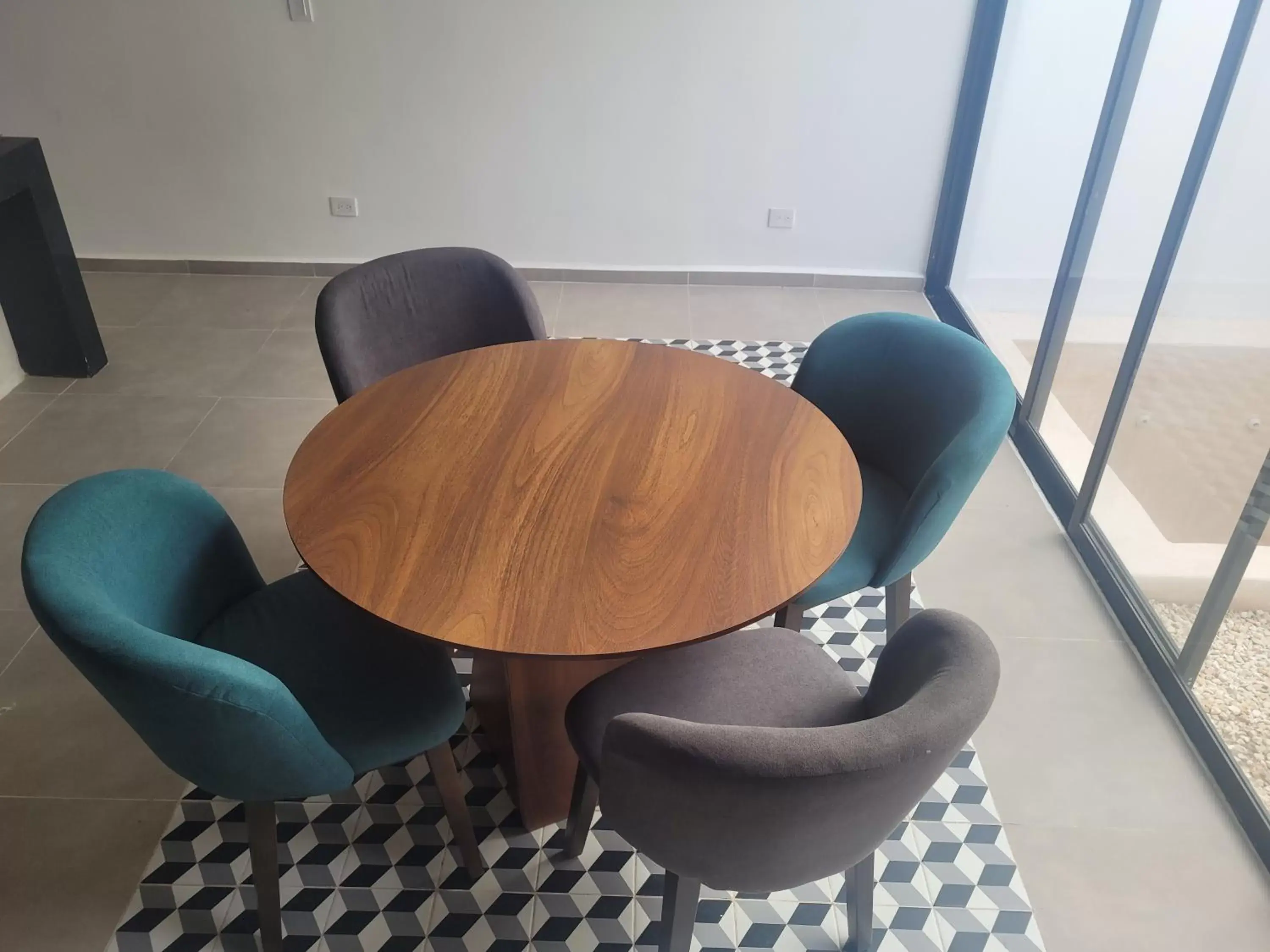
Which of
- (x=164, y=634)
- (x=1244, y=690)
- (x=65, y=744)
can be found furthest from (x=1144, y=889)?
(x=65, y=744)

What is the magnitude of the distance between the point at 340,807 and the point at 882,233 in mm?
3316

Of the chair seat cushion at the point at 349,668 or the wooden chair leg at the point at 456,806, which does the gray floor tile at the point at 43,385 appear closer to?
the chair seat cushion at the point at 349,668

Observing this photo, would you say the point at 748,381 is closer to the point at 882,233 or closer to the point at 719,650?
the point at 719,650

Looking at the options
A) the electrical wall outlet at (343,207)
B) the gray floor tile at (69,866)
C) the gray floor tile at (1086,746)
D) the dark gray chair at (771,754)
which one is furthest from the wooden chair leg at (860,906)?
the electrical wall outlet at (343,207)

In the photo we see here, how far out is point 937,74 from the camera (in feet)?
12.5

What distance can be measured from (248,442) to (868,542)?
2158 millimetres

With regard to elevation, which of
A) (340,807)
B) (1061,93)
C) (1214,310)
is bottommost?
(340,807)

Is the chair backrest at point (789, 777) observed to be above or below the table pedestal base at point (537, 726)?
above

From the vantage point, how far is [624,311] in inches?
159

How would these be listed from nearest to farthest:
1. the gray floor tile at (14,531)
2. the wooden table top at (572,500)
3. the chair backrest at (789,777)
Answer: the chair backrest at (789,777)
the wooden table top at (572,500)
the gray floor tile at (14,531)

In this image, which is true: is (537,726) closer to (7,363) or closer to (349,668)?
(349,668)

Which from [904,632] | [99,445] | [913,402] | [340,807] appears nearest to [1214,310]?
[913,402]

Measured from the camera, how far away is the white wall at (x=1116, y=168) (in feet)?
6.82

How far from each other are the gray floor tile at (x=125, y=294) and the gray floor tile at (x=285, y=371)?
2.16 ft
